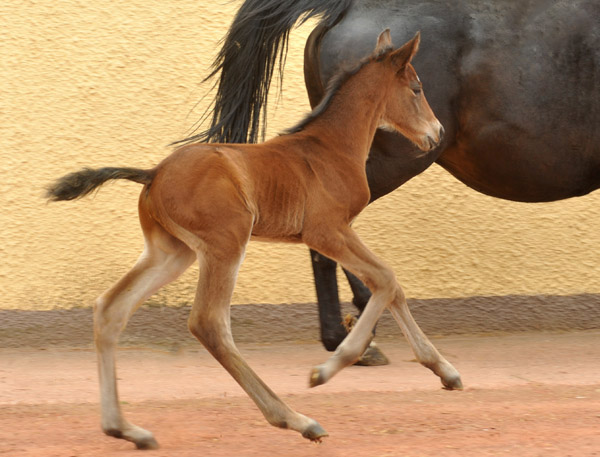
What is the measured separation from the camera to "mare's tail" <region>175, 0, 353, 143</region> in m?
4.74

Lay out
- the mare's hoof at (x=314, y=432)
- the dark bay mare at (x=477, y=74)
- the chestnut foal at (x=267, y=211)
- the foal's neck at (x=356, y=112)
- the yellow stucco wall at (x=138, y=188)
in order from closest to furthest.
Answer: the mare's hoof at (x=314, y=432), the chestnut foal at (x=267, y=211), the foal's neck at (x=356, y=112), the dark bay mare at (x=477, y=74), the yellow stucco wall at (x=138, y=188)

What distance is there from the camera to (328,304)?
4938 millimetres

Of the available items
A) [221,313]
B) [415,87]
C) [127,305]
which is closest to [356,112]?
[415,87]

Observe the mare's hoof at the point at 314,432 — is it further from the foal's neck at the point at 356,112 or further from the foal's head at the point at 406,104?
the foal's head at the point at 406,104

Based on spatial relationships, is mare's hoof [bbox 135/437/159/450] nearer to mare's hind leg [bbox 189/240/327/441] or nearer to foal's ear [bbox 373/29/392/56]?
mare's hind leg [bbox 189/240/327/441]

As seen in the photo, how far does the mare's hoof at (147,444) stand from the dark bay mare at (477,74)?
193cm

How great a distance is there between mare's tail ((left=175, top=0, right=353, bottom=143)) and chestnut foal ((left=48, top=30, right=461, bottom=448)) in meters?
1.32

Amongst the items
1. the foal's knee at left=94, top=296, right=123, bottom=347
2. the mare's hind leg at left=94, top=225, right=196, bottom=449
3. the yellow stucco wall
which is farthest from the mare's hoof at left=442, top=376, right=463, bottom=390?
the yellow stucco wall

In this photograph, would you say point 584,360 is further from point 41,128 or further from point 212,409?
point 41,128

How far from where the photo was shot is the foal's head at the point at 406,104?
3.47m

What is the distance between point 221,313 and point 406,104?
3.61 ft

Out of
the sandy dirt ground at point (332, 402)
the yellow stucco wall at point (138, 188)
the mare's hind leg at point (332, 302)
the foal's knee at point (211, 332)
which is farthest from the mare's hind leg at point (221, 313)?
the yellow stucco wall at point (138, 188)

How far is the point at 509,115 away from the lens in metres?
4.66

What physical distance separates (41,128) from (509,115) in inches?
118
